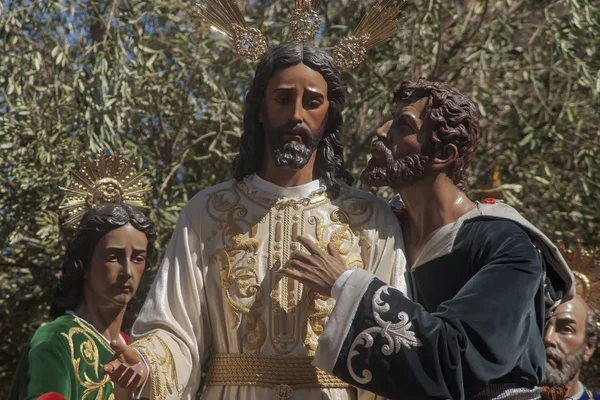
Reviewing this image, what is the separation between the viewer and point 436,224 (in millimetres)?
4637

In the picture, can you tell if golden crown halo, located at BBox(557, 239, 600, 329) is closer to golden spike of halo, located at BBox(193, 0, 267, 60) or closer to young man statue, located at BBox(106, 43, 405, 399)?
young man statue, located at BBox(106, 43, 405, 399)

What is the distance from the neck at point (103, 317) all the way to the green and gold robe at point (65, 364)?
7 centimetres

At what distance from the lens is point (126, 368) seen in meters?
4.34

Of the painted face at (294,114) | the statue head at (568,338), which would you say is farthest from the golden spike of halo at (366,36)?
the statue head at (568,338)

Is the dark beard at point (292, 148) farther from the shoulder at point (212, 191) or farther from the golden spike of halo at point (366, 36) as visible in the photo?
the golden spike of halo at point (366, 36)

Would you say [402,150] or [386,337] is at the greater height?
[402,150]

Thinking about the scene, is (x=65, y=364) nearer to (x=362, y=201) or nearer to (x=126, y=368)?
(x=126, y=368)

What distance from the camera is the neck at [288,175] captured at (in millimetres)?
4793

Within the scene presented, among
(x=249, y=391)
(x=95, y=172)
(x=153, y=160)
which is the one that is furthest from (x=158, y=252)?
(x=249, y=391)

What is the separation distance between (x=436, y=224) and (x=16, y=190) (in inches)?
139

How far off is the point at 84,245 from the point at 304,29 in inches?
65.0

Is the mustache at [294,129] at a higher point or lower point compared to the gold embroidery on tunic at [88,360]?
higher

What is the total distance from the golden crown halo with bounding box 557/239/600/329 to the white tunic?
1.97m

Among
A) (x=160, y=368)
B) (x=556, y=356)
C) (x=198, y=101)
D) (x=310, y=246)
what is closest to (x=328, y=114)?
(x=310, y=246)
